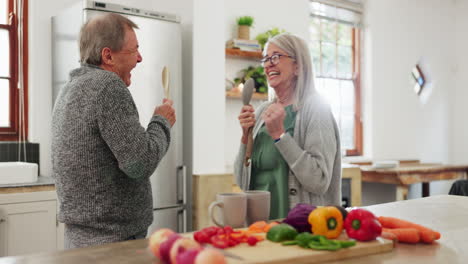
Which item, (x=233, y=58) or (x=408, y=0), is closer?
(x=233, y=58)

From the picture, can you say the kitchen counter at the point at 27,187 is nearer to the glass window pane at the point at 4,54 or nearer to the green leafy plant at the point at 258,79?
the glass window pane at the point at 4,54

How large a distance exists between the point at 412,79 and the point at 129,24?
5.36 meters

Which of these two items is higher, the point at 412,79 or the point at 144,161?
the point at 412,79

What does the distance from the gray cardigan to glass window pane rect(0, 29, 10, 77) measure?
2391 millimetres

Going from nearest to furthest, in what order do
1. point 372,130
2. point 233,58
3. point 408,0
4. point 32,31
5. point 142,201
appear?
point 142,201 → point 32,31 → point 233,58 → point 372,130 → point 408,0

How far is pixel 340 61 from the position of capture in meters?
5.62

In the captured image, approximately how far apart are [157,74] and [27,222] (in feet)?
3.95

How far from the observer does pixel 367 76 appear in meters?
5.70

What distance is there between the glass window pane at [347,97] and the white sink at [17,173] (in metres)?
3.82

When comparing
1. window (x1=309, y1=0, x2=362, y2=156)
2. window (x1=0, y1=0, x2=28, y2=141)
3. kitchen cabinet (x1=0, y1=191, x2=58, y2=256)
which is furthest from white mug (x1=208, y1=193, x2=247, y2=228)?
window (x1=309, y1=0, x2=362, y2=156)

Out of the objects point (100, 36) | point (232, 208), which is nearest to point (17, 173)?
point (100, 36)

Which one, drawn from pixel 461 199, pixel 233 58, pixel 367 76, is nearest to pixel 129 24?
pixel 461 199

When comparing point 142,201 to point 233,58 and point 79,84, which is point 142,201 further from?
point 233,58

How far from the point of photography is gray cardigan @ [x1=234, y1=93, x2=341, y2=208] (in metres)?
1.57
